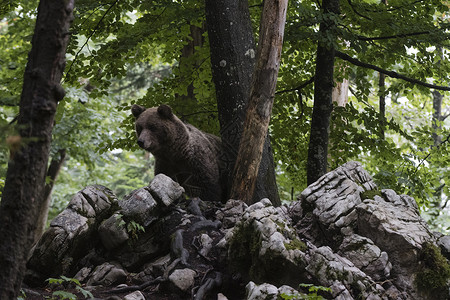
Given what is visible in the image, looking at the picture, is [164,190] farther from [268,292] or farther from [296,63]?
A: [296,63]

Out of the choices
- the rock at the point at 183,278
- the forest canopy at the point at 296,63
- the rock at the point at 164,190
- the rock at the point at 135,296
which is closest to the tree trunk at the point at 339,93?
the forest canopy at the point at 296,63

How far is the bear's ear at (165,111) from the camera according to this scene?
7.19m

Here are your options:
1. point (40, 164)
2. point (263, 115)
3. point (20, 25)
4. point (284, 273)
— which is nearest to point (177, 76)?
point (263, 115)

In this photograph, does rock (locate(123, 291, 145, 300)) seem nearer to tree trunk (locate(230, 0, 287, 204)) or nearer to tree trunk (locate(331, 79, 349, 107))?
tree trunk (locate(230, 0, 287, 204))

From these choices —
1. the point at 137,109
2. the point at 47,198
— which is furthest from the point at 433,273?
the point at 47,198

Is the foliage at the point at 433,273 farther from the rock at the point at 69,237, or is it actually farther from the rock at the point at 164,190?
the rock at the point at 69,237

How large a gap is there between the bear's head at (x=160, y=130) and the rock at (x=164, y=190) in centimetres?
121

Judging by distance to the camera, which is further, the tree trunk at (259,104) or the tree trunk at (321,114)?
the tree trunk at (321,114)

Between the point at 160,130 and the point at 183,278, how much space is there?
306 cm

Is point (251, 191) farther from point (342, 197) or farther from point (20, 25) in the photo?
point (20, 25)

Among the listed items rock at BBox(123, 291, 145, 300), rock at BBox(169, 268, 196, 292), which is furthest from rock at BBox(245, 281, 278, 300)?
rock at BBox(123, 291, 145, 300)

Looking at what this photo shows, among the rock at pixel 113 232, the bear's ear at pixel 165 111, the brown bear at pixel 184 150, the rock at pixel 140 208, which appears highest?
the bear's ear at pixel 165 111

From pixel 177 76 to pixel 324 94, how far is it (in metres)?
3.02

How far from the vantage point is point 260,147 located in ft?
20.4
